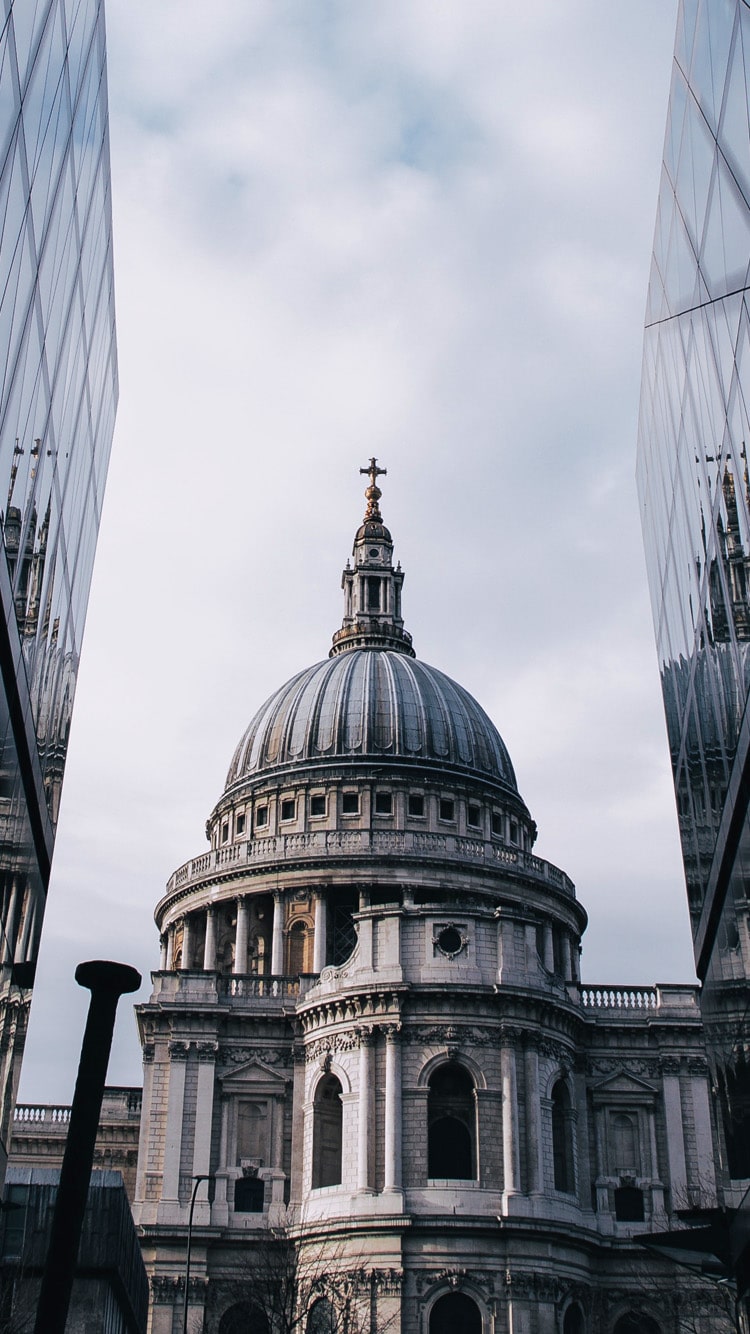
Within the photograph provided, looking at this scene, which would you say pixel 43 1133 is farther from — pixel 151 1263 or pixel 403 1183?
pixel 403 1183

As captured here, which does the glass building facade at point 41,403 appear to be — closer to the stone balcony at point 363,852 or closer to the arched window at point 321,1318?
the arched window at point 321,1318

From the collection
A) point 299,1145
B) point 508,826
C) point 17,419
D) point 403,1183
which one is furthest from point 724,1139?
point 508,826

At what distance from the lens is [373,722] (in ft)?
276

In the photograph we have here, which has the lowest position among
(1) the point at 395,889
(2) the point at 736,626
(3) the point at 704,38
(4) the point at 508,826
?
(2) the point at 736,626

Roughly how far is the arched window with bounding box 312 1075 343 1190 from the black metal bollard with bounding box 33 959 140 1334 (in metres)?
43.7

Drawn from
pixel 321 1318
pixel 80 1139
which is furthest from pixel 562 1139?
pixel 80 1139

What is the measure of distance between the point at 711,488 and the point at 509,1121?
35118 millimetres

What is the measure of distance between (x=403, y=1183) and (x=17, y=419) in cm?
3960

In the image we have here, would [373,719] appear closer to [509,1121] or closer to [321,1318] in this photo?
[509,1121]

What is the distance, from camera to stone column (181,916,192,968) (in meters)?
77.7

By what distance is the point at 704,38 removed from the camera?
81.7 ft

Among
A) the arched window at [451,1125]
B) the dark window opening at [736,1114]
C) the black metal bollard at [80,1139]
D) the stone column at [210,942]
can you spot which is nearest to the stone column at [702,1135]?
the arched window at [451,1125]

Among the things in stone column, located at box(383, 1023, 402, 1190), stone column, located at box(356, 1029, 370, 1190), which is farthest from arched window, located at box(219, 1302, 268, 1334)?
stone column, located at box(383, 1023, 402, 1190)

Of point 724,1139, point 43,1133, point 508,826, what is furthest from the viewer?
point 508,826
